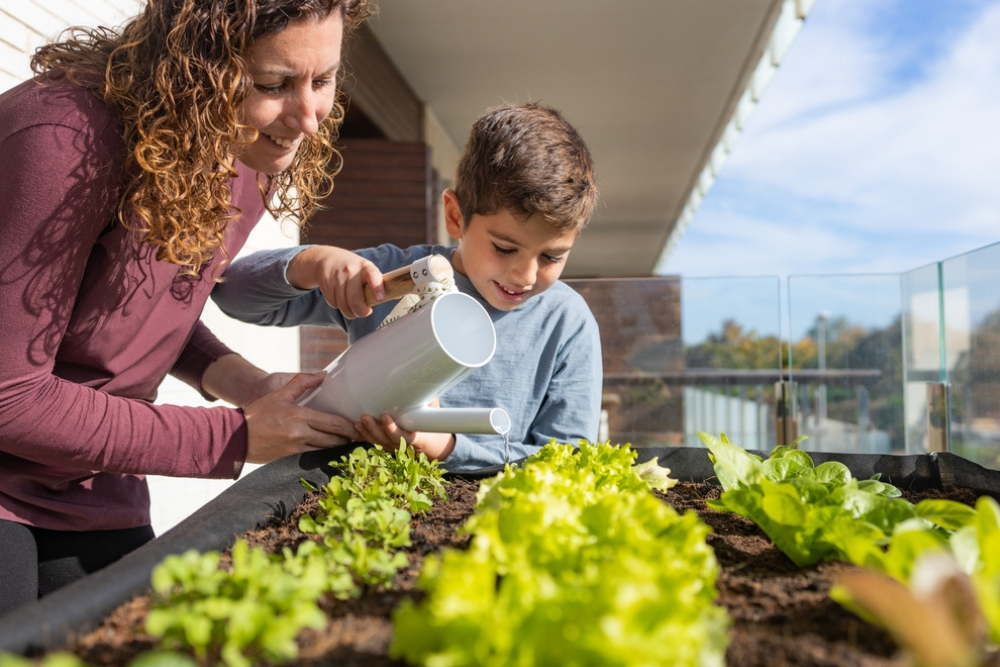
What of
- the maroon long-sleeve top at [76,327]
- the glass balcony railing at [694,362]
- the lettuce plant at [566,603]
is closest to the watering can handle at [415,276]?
the maroon long-sleeve top at [76,327]

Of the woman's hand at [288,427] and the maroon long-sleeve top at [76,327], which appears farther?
the woman's hand at [288,427]

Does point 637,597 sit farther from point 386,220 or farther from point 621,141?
point 621,141

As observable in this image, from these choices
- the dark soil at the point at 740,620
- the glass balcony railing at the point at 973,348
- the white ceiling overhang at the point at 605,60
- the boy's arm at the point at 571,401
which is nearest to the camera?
the dark soil at the point at 740,620

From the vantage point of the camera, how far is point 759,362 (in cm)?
348

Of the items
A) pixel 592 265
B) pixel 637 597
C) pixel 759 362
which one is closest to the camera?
pixel 637 597

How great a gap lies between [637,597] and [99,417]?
0.81 metres

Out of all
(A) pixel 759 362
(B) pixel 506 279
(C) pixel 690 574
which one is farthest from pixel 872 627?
(A) pixel 759 362

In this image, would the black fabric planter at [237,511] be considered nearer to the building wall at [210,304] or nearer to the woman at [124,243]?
the woman at [124,243]

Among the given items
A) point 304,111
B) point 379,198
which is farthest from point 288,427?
point 379,198

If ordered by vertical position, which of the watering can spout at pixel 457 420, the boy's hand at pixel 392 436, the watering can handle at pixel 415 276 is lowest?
the boy's hand at pixel 392 436

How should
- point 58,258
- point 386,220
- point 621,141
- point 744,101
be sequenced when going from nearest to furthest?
point 58,258
point 386,220
point 744,101
point 621,141

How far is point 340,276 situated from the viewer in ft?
3.95

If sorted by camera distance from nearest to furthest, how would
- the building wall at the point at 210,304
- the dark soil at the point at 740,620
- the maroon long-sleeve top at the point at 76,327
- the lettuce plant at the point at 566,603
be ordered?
the lettuce plant at the point at 566,603, the dark soil at the point at 740,620, the maroon long-sleeve top at the point at 76,327, the building wall at the point at 210,304

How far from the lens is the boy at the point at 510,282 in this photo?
1.33 m
